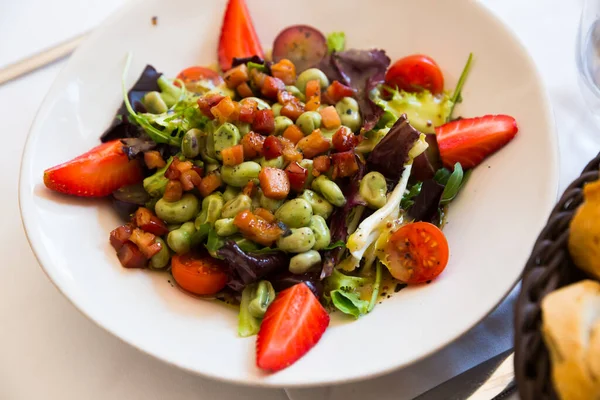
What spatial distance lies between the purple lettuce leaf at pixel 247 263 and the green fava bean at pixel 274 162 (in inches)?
→ 11.3

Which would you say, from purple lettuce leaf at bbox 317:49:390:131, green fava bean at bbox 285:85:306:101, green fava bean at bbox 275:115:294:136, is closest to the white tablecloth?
purple lettuce leaf at bbox 317:49:390:131

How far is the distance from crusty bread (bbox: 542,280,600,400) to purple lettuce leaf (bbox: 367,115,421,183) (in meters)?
0.79

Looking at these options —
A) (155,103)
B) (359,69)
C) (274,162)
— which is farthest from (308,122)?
(155,103)

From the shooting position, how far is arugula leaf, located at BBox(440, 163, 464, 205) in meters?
1.70

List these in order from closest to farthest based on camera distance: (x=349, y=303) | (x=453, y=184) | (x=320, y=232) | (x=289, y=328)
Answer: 1. (x=289, y=328)
2. (x=349, y=303)
3. (x=320, y=232)
4. (x=453, y=184)

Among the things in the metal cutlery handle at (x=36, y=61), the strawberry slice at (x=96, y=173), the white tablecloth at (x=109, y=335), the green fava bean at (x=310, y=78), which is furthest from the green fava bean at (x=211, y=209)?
the metal cutlery handle at (x=36, y=61)

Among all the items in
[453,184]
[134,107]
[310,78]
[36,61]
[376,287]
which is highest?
[36,61]

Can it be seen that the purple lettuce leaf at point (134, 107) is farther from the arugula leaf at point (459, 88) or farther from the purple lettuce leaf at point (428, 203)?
the arugula leaf at point (459, 88)

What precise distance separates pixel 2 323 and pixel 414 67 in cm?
168

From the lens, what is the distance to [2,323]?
173cm

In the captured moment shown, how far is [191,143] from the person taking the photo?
1.76m

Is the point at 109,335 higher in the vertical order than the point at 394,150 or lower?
lower

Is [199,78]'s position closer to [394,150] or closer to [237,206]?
[237,206]

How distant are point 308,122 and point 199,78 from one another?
0.64m
